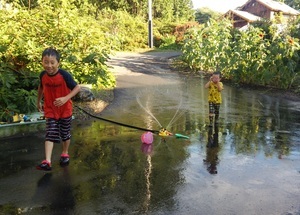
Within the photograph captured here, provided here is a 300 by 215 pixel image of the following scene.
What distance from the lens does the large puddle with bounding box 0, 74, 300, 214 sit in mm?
3385

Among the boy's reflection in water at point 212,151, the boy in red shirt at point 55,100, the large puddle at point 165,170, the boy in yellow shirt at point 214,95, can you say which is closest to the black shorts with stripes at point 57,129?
the boy in red shirt at point 55,100

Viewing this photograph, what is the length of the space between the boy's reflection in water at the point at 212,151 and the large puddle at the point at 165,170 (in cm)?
1

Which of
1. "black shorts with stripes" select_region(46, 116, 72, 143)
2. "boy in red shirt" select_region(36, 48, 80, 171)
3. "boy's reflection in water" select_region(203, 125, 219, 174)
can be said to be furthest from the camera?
"boy's reflection in water" select_region(203, 125, 219, 174)

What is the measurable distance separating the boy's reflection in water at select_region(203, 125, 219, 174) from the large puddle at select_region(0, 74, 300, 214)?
0.6 inches

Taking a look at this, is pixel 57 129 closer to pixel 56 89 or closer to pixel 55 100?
pixel 55 100

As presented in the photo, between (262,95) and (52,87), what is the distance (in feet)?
25.9

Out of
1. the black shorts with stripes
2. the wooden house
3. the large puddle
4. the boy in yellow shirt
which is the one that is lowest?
the large puddle

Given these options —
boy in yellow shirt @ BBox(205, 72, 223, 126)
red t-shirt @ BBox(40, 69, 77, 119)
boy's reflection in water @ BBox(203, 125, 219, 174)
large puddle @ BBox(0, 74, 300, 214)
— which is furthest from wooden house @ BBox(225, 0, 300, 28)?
red t-shirt @ BBox(40, 69, 77, 119)

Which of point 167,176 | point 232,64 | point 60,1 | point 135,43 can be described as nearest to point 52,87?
point 167,176

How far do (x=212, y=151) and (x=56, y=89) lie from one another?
2.51m

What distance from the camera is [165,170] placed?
4367 mm

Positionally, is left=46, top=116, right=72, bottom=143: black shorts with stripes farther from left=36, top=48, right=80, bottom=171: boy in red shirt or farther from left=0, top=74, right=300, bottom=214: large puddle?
left=0, top=74, right=300, bottom=214: large puddle

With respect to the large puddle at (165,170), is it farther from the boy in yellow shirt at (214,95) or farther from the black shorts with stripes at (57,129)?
the black shorts with stripes at (57,129)

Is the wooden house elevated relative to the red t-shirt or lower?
elevated
